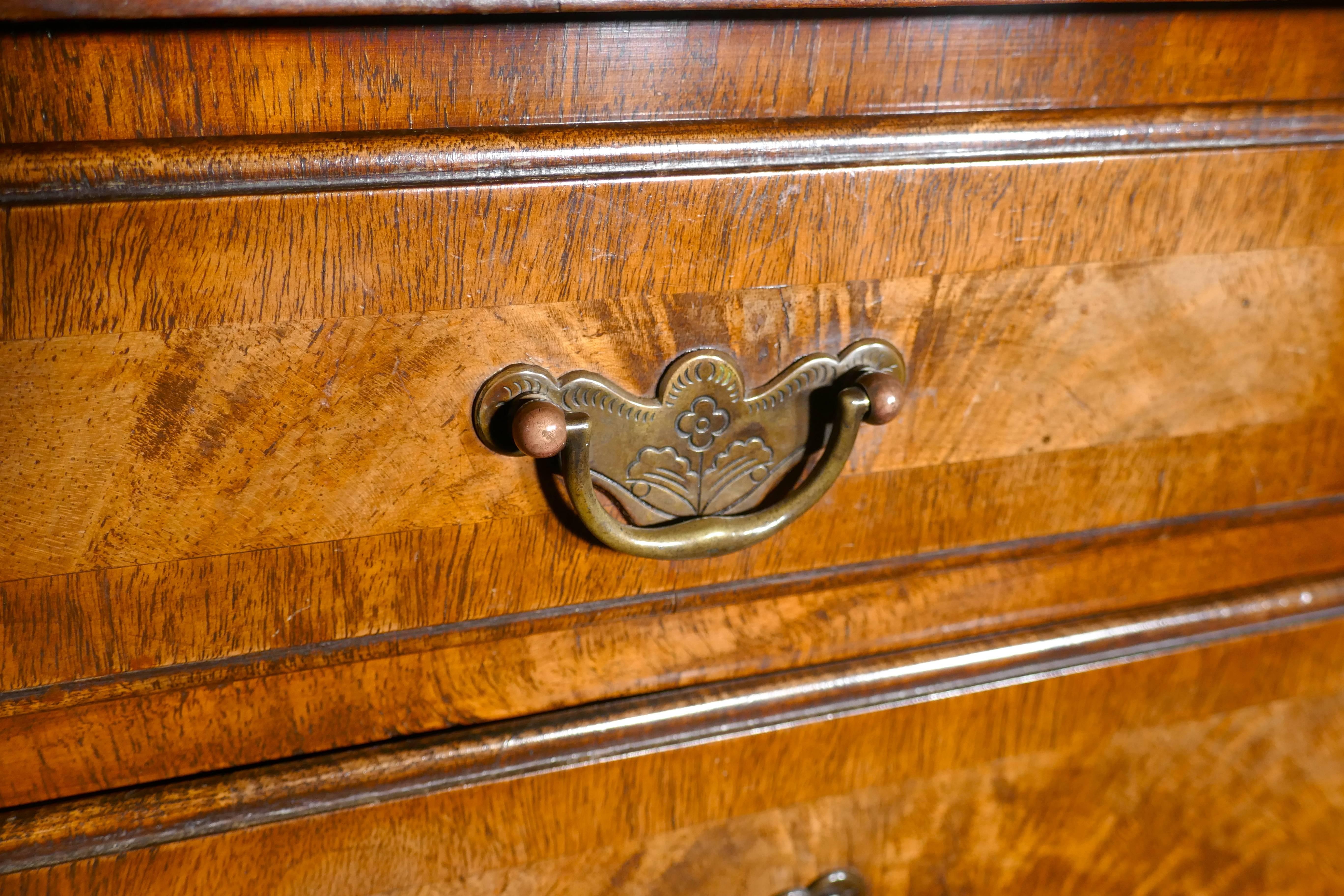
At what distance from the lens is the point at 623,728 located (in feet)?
1.10

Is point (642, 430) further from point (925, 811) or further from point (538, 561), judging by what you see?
point (925, 811)

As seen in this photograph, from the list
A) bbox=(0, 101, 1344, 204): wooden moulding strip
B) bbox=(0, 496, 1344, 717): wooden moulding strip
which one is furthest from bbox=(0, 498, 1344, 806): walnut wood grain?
bbox=(0, 101, 1344, 204): wooden moulding strip

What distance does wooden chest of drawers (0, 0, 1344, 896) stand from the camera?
0.82 ft

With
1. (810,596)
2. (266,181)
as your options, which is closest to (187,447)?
(266,181)

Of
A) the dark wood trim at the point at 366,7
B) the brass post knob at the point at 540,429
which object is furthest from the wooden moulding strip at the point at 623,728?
A: the dark wood trim at the point at 366,7

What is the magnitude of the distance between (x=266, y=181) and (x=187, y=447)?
0.07 metres

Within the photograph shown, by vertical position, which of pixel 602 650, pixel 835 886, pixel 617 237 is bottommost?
pixel 835 886

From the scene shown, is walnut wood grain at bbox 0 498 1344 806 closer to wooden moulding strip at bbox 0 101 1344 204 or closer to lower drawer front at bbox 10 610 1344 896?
lower drawer front at bbox 10 610 1344 896

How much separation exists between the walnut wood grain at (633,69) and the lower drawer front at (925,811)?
20 cm

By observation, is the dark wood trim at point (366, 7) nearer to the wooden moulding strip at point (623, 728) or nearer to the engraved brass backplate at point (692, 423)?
the engraved brass backplate at point (692, 423)

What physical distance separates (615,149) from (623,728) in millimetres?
185

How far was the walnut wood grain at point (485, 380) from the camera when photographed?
0.26 m

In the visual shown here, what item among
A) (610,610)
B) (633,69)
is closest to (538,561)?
(610,610)

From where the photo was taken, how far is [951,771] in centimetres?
38
